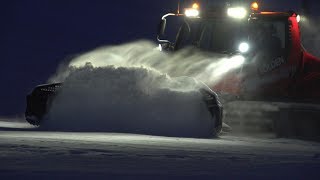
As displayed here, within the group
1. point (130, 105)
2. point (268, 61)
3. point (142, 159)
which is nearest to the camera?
point (142, 159)

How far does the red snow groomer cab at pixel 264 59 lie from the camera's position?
1259cm

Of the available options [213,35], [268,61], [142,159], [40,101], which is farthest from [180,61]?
[142,159]

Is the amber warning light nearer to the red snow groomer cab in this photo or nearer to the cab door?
the red snow groomer cab

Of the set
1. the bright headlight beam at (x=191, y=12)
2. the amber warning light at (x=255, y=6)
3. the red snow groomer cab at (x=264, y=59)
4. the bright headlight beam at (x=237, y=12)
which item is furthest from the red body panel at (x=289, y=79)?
the bright headlight beam at (x=191, y=12)

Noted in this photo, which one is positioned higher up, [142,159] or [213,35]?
[213,35]

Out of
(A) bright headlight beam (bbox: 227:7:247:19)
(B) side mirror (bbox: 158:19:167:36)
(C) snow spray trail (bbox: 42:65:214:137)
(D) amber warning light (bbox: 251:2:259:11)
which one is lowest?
(C) snow spray trail (bbox: 42:65:214:137)

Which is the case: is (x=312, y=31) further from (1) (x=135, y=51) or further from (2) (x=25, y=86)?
(2) (x=25, y=86)

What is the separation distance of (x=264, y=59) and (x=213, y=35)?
1000 millimetres

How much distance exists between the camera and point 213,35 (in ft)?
42.8

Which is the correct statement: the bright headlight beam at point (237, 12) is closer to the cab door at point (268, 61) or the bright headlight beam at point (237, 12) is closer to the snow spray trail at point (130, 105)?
the cab door at point (268, 61)

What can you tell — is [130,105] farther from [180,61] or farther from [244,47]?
[244,47]

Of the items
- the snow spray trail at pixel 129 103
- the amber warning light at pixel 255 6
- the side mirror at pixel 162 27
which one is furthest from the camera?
the amber warning light at pixel 255 6

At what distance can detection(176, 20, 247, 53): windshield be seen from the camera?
1271 centimetres

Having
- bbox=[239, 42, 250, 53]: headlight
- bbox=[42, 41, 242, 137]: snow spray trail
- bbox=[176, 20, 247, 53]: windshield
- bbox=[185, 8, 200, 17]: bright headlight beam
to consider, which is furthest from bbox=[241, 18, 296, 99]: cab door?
bbox=[42, 41, 242, 137]: snow spray trail
